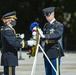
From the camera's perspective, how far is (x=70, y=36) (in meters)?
27.0

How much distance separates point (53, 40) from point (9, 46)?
0.89 m

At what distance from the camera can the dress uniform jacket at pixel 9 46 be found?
750cm

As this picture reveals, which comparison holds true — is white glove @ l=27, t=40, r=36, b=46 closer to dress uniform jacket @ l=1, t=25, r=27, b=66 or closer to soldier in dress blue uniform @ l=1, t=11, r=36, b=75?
soldier in dress blue uniform @ l=1, t=11, r=36, b=75

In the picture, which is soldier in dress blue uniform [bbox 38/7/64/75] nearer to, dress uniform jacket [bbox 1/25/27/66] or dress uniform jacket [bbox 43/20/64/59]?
dress uniform jacket [bbox 43/20/64/59]

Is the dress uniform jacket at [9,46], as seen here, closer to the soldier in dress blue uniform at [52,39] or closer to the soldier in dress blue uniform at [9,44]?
the soldier in dress blue uniform at [9,44]

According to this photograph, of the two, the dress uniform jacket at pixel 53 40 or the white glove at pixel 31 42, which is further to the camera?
the dress uniform jacket at pixel 53 40

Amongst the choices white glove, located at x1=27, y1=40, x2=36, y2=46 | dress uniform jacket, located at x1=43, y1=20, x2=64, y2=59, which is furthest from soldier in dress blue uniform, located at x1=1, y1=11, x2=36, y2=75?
dress uniform jacket, located at x1=43, y1=20, x2=64, y2=59

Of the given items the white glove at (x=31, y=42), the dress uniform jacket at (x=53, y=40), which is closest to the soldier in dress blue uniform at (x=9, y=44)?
the white glove at (x=31, y=42)

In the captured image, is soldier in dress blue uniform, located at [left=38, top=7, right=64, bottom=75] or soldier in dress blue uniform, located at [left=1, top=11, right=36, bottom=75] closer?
soldier in dress blue uniform, located at [left=1, top=11, right=36, bottom=75]

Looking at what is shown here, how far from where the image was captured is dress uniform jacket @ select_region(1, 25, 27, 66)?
24.6 feet

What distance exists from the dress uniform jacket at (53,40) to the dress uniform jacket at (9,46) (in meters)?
0.63

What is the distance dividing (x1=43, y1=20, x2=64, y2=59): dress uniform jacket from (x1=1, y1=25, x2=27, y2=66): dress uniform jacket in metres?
0.63

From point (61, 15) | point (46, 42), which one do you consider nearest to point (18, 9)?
point (61, 15)

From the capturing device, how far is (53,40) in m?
7.81
